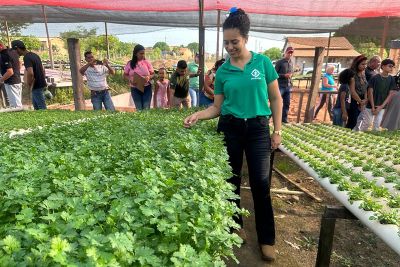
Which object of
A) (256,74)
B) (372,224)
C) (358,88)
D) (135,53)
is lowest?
(372,224)

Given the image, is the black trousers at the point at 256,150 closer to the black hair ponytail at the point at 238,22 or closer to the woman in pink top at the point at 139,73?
the black hair ponytail at the point at 238,22

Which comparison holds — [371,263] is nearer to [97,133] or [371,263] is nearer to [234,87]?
[234,87]

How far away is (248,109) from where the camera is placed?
3.05m

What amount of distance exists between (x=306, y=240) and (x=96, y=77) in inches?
238

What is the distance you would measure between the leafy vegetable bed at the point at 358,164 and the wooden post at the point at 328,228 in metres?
0.14

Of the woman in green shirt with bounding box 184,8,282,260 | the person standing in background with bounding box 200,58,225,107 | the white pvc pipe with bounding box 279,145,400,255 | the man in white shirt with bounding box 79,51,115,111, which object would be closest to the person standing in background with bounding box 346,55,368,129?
the person standing in background with bounding box 200,58,225,107

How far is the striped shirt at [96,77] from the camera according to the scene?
7844mm

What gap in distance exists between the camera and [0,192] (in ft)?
5.96

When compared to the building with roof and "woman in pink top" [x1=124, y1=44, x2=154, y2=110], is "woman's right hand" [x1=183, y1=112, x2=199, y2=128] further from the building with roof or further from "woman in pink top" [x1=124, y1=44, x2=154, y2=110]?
the building with roof

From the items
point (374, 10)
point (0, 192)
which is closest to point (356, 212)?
point (0, 192)

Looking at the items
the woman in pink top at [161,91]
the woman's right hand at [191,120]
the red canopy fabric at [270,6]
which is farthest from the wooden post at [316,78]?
the woman's right hand at [191,120]

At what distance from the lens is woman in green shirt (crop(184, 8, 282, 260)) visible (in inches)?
117

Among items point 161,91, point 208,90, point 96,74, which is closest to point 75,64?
point 96,74

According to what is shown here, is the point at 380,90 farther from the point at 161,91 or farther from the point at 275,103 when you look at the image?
the point at 161,91
